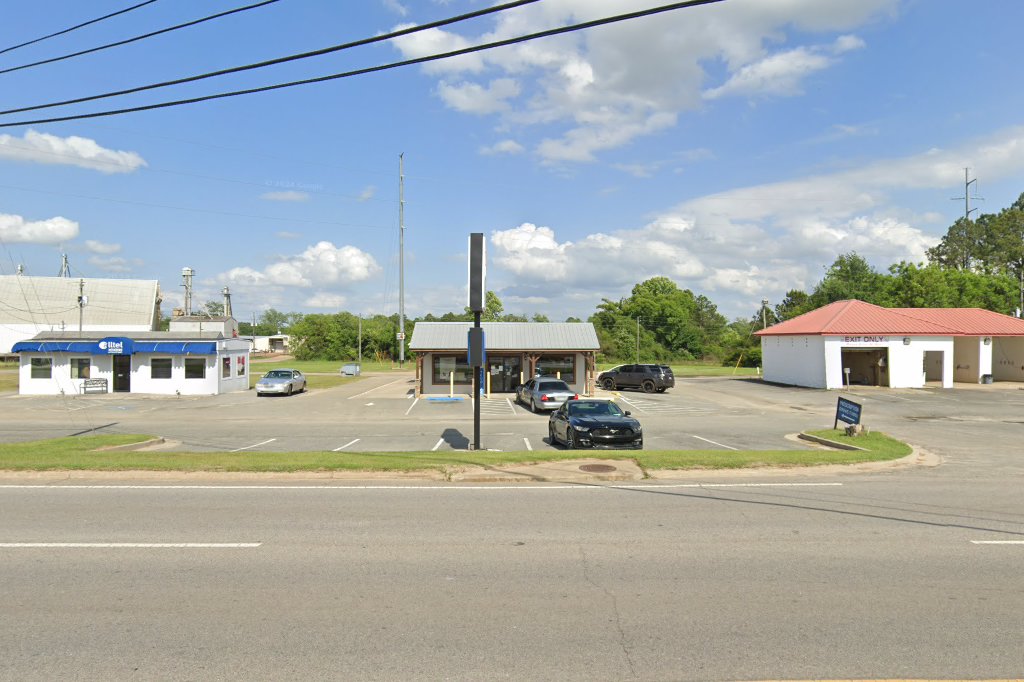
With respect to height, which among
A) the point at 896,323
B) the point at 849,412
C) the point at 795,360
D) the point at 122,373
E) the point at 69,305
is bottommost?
the point at 849,412

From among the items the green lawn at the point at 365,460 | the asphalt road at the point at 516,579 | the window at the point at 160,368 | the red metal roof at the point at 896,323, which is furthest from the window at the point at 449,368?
the asphalt road at the point at 516,579

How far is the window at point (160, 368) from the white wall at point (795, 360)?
40.4 m

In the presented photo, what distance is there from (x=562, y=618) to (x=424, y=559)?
2111mm

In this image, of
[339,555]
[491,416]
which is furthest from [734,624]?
[491,416]

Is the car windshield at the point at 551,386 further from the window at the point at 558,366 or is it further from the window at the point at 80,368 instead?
the window at the point at 80,368

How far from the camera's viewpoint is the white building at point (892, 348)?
4031 centimetres

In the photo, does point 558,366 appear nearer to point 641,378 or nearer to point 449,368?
point 641,378

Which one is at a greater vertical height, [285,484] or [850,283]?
[850,283]

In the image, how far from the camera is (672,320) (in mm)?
101125

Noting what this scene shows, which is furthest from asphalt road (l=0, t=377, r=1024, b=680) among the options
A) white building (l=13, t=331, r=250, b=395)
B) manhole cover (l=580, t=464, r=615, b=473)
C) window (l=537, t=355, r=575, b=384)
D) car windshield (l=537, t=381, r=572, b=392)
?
white building (l=13, t=331, r=250, b=395)

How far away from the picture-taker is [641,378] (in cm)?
4050

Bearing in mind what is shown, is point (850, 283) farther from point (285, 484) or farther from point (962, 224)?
point (285, 484)

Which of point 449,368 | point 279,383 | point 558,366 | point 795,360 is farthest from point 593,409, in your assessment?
point 795,360

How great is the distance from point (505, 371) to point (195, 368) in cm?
1859
